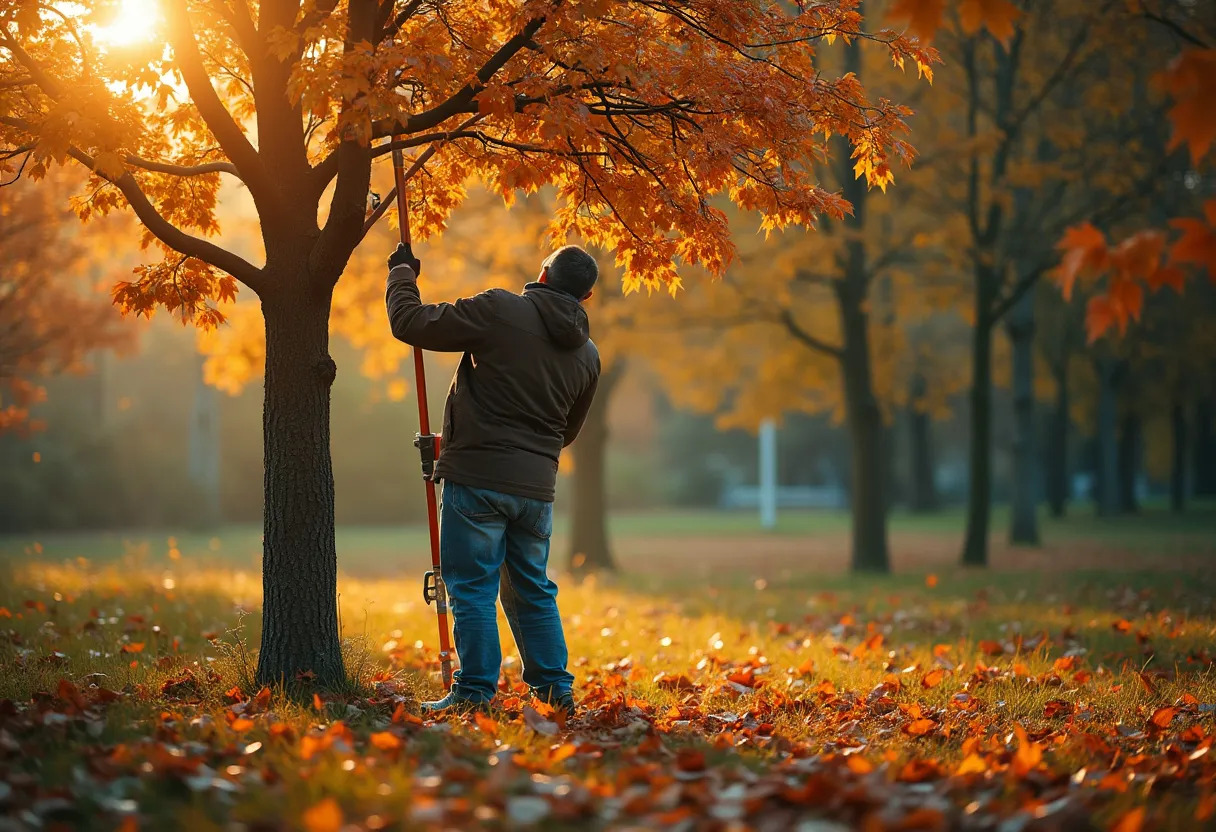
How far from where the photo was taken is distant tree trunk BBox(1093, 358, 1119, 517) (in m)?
27.8

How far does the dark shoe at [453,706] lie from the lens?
461 cm

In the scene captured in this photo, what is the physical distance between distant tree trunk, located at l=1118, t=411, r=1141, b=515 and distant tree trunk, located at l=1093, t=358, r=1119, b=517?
256 millimetres

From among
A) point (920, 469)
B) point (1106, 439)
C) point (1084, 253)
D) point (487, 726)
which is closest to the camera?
point (1084, 253)

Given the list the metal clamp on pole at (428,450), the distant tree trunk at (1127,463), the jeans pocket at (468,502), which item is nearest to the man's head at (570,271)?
the metal clamp on pole at (428,450)

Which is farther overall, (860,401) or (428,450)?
(860,401)

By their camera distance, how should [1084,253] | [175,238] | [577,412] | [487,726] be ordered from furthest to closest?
1. [577,412]
2. [175,238]
3. [487,726]
4. [1084,253]

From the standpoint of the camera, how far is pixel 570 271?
4973mm

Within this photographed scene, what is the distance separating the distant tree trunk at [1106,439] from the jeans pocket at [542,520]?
25949mm

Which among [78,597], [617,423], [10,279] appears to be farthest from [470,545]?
[617,423]

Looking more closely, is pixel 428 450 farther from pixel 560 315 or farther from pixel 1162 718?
pixel 1162 718

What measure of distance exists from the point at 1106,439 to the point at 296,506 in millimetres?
27691

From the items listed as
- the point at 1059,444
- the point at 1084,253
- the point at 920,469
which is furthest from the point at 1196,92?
the point at 920,469

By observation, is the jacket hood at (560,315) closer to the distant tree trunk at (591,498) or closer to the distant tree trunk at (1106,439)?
the distant tree trunk at (591,498)

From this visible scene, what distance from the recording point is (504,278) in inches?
578
